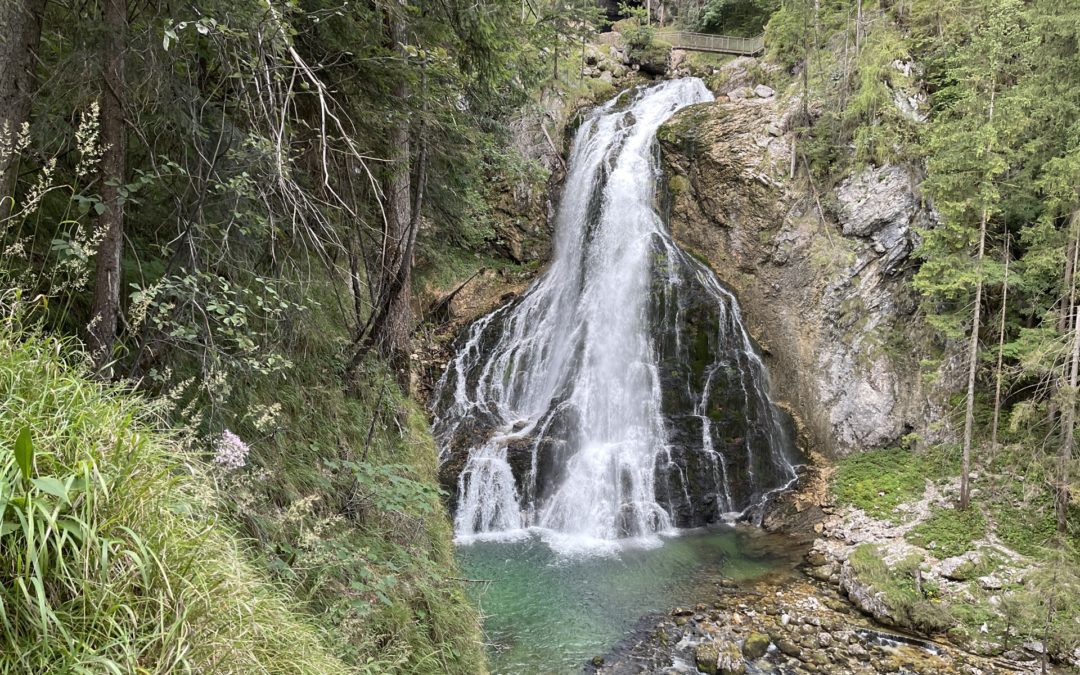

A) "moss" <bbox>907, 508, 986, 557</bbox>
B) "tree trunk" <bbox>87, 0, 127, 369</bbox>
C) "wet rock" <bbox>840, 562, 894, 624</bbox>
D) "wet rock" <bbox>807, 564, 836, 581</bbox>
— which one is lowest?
"wet rock" <bbox>807, 564, 836, 581</bbox>

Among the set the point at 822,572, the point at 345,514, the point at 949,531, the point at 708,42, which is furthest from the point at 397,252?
the point at 708,42

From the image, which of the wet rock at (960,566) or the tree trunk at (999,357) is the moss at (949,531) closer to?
the wet rock at (960,566)

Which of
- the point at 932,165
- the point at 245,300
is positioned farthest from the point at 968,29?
the point at 245,300

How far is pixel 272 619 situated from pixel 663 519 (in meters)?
10.9

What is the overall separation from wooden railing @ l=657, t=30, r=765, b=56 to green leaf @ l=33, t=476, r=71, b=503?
27383 millimetres

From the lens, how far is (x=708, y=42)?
81.2 ft

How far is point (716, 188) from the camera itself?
55.3ft

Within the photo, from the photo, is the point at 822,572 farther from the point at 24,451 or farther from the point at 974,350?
the point at 24,451

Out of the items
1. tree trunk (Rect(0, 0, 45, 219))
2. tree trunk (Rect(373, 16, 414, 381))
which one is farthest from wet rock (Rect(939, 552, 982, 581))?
tree trunk (Rect(0, 0, 45, 219))

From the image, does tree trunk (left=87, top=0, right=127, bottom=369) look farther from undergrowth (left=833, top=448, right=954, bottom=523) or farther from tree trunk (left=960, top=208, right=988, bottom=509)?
tree trunk (left=960, top=208, right=988, bottom=509)

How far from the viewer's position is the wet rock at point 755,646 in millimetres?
7465

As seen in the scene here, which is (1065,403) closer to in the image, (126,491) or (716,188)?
(716,188)

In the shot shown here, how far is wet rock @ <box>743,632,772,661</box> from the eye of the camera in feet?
24.5

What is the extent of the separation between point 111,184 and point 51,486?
6.01 ft
